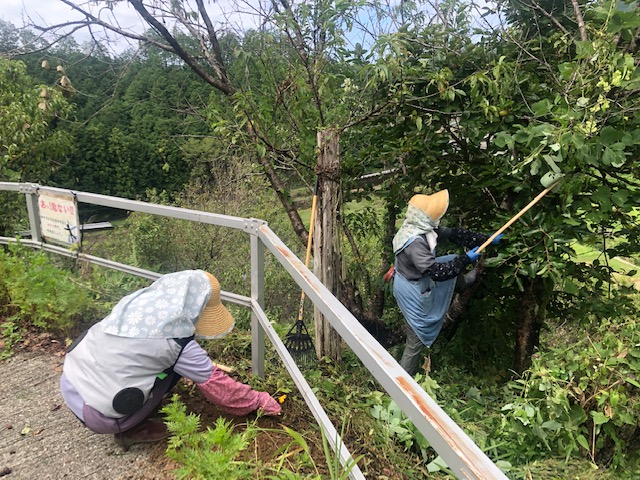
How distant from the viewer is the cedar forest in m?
2.54

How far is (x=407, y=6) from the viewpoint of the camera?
13.5 ft

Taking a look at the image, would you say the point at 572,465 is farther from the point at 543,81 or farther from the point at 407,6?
the point at 407,6

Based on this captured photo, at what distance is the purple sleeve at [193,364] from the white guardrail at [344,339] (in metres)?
0.34

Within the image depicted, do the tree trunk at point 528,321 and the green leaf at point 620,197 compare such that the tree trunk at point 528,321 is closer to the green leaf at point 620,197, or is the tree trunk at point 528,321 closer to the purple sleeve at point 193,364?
the green leaf at point 620,197

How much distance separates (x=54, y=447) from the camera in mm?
2209

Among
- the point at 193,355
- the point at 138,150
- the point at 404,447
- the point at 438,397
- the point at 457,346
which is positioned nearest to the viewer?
the point at 193,355

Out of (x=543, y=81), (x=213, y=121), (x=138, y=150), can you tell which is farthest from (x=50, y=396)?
(x=138, y=150)

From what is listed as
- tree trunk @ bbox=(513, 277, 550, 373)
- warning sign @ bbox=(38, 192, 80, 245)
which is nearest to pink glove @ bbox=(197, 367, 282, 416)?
warning sign @ bbox=(38, 192, 80, 245)

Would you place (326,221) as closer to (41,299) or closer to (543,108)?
(543,108)

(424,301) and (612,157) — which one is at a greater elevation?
(612,157)

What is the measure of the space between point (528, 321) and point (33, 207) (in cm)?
420

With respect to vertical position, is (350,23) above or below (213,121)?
above

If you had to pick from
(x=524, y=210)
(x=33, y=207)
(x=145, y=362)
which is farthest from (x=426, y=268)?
(x=33, y=207)

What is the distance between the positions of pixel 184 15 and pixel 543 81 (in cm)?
338
